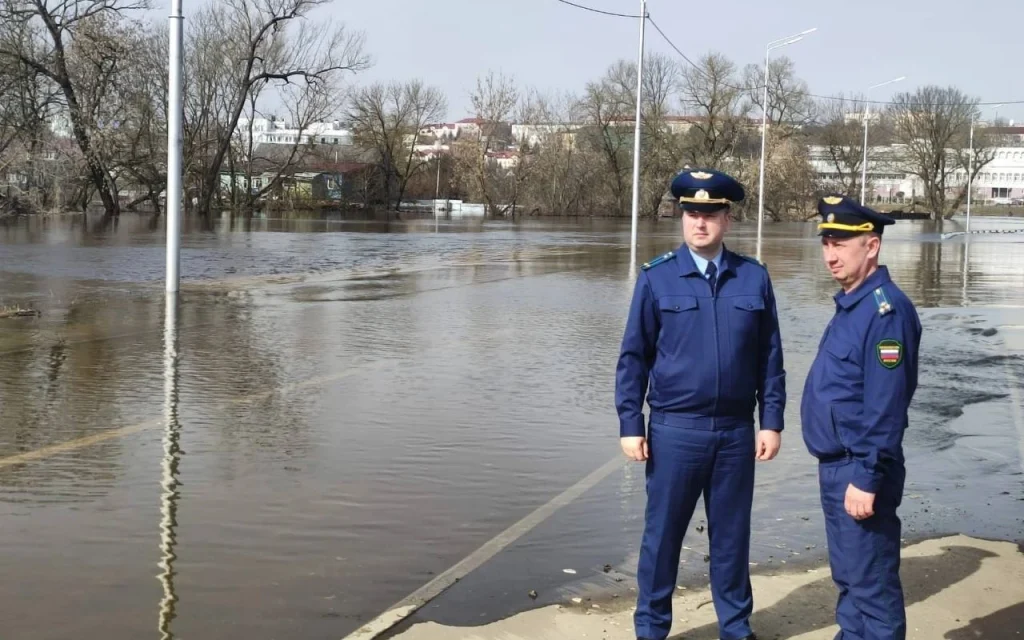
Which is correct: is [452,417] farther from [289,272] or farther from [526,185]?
[526,185]

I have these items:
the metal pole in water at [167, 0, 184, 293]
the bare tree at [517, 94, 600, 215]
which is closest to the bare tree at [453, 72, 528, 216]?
the bare tree at [517, 94, 600, 215]

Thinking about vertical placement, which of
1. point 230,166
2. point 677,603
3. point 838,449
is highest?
point 230,166

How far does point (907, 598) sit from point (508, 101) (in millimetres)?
79691

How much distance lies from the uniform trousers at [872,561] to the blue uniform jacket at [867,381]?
0.08 metres

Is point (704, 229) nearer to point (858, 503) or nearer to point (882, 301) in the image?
point (882, 301)

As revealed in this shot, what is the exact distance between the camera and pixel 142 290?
57.7 ft

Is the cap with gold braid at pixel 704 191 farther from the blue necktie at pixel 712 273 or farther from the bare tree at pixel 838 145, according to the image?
the bare tree at pixel 838 145

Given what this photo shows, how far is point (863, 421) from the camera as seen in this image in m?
3.81

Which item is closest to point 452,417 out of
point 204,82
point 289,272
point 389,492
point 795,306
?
point 389,492

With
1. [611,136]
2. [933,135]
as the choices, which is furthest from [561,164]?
[933,135]

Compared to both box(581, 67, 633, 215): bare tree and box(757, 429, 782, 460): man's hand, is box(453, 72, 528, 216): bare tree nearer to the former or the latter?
box(581, 67, 633, 215): bare tree

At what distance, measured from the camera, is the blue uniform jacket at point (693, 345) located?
168 inches


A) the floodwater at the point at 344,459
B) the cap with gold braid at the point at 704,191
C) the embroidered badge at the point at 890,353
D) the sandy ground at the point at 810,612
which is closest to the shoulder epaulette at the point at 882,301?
the embroidered badge at the point at 890,353

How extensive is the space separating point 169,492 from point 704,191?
11.1ft
